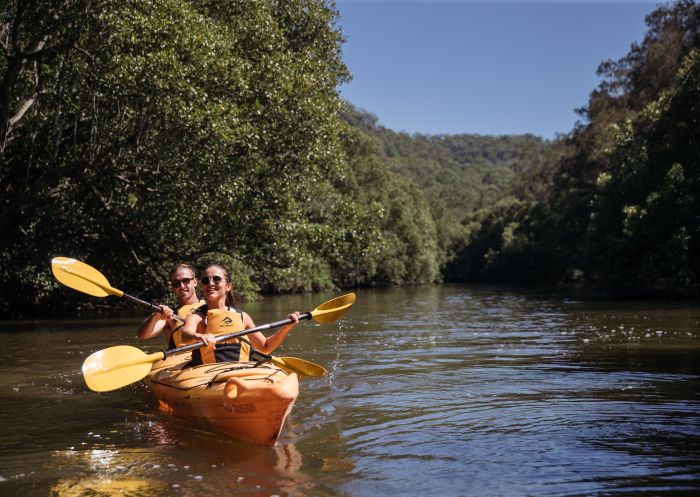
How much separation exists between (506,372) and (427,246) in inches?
2149

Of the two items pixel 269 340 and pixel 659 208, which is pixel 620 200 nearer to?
pixel 659 208

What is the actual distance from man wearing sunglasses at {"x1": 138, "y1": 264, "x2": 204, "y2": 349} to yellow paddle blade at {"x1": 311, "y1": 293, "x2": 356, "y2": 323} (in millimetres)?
1193

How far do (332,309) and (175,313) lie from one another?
1605 millimetres

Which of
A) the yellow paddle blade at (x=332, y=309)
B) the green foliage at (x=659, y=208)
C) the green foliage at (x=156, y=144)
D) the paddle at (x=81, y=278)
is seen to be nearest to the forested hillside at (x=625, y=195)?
the green foliage at (x=659, y=208)

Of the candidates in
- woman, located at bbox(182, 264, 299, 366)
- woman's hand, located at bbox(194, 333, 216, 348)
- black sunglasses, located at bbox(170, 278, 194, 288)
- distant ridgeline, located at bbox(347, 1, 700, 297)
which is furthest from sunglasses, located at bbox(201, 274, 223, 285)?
distant ridgeline, located at bbox(347, 1, 700, 297)

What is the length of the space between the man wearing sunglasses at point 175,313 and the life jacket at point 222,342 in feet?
2.02

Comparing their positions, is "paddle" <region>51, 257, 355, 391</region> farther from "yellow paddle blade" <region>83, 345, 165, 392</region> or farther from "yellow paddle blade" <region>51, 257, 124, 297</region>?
"yellow paddle blade" <region>83, 345, 165, 392</region>

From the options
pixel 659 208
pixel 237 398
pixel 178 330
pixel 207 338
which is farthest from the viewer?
pixel 659 208

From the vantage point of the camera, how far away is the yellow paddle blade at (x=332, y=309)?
25.6 feet

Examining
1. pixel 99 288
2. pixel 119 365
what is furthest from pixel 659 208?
pixel 119 365

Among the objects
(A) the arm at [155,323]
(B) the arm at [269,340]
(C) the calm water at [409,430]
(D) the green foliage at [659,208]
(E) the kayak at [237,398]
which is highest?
(D) the green foliage at [659,208]

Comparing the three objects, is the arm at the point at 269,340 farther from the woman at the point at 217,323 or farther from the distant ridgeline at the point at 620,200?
the distant ridgeline at the point at 620,200

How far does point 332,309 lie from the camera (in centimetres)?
798

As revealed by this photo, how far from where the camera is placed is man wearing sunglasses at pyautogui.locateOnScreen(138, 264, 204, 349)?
24.9 ft
